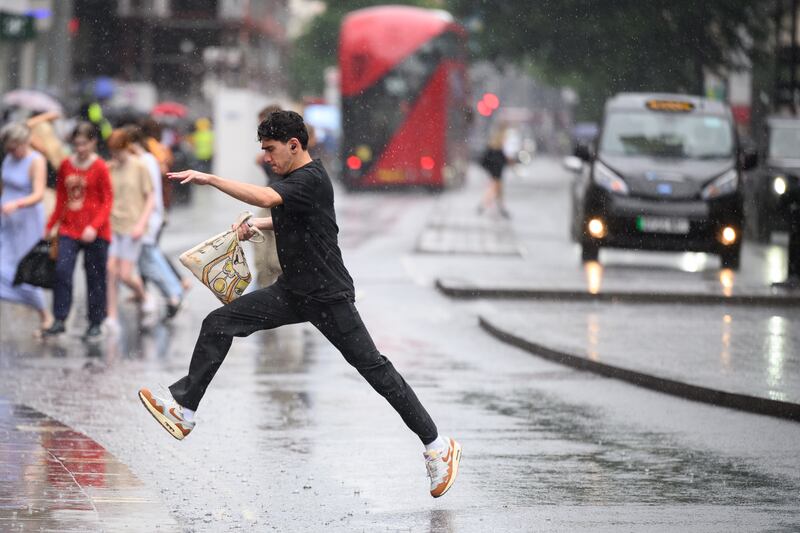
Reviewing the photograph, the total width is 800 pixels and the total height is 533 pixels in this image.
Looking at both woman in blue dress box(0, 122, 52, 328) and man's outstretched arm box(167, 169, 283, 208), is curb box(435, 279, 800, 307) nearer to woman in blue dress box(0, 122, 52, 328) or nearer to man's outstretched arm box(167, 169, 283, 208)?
woman in blue dress box(0, 122, 52, 328)

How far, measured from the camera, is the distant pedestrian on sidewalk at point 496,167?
3519 cm

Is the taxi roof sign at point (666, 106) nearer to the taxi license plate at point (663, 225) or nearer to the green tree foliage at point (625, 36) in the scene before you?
the taxi license plate at point (663, 225)

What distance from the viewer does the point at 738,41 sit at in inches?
1556

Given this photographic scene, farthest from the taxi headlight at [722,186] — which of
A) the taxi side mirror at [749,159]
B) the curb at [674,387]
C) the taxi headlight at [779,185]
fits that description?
the curb at [674,387]

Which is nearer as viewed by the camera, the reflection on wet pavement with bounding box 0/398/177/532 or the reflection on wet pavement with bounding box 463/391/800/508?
the reflection on wet pavement with bounding box 0/398/177/532

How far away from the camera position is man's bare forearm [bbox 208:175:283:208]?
657 cm

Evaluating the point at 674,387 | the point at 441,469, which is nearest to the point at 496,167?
the point at 674,387

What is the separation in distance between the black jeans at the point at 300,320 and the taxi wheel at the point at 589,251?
14403mm

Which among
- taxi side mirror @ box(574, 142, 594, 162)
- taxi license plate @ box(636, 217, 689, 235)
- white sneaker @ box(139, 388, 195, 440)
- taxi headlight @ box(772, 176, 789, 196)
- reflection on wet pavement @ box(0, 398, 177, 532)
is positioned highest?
taxi side mirror @ box(574, 142, 594, 162)

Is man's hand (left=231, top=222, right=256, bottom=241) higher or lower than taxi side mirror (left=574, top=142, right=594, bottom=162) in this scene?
lower

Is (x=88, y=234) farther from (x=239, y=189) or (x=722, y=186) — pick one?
(x=722, y=186)

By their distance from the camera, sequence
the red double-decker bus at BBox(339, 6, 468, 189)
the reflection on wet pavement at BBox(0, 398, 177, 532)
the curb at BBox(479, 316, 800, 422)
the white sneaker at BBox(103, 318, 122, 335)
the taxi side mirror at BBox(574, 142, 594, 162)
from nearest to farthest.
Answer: the reflection on wet pavement at BBox(0, 398, 177, 532), the curb at BBox(479, 316, 800, 422), the white sneaker at BBox(103, 318, 122, 335), the taxi side mirror at BBox(574, 142, 594, 162), the red double-decker bus at BBox(339, 6, 468, 189)

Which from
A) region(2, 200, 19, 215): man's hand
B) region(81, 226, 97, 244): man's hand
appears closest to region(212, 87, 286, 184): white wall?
region(2, 200, 19, 215): man's hand

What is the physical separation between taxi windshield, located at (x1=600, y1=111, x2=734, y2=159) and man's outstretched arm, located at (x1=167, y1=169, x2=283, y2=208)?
15.3 metres
